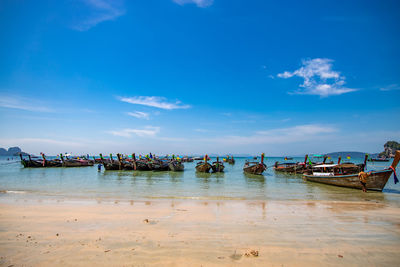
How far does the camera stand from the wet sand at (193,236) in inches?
186

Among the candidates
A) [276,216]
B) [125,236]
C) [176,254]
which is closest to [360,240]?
[276,216]

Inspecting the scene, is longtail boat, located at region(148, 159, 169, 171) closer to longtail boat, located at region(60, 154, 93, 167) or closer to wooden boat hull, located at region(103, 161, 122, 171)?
wooden boat hull, located at region(103, 161, 122, 171)

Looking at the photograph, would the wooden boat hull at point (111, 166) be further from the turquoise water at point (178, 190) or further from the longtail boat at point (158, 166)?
the turquoise water at point (178, 190)

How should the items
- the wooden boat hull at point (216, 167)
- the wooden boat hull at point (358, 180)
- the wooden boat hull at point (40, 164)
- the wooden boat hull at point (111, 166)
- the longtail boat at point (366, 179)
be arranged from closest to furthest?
the longtail boat at point (366, 179), the wooden boat hull at point (358, 180), the wooden boat hull at point (216, 167), the wooden boat hull at point (111, 166), the wooden boat hull at point (40, 164)

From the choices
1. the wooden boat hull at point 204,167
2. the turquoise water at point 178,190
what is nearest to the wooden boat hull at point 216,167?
the wooden boat hull at point 204,167

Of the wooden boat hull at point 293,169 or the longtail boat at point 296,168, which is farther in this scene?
the wooden boat hull at point 293,169

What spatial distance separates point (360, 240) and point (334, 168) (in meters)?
17.4

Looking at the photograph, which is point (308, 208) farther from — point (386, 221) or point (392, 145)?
point (392, 145)

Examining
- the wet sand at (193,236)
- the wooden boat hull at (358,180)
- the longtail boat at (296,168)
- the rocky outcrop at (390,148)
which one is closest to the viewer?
the wet sand at (193,236)

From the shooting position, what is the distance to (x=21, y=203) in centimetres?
1030

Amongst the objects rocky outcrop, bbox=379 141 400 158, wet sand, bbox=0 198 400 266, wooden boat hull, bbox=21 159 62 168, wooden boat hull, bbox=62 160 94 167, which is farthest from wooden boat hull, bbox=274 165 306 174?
rocky outcrop, bbox=379 141 400 158

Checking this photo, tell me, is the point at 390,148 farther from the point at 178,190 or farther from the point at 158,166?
the point at 178,190

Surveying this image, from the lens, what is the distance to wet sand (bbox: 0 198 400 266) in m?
4.73

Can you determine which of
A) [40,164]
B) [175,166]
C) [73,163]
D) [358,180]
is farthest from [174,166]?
[40,164]
